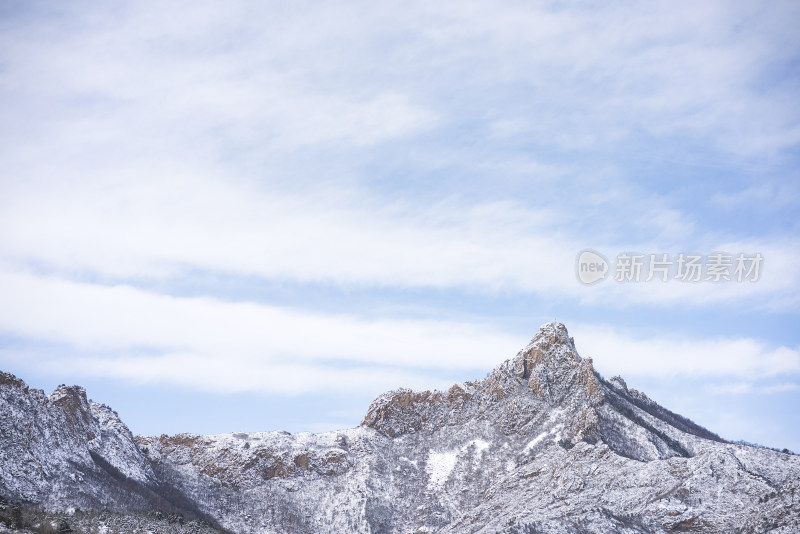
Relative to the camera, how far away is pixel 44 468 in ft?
570

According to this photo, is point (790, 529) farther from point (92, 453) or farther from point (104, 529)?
point (92, 453)

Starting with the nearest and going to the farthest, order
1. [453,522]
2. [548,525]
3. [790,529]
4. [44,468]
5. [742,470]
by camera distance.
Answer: [790,529]
[548,525]
[742,470]
[44,468]
[453,522]

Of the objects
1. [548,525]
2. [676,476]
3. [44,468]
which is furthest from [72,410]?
[676,476]

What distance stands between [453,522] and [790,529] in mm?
71499

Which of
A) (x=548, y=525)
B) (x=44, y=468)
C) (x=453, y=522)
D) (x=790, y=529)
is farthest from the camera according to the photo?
(x=453, y=522)

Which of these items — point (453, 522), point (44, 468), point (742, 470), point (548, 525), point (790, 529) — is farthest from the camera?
point (453, 522)

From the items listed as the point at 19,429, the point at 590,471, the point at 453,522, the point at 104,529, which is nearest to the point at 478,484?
the point at 453,522

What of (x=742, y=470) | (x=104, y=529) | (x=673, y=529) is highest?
(x=742, y=470)

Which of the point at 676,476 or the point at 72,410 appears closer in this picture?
the point at 676,476

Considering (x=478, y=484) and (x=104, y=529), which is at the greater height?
(x=478, y=484)

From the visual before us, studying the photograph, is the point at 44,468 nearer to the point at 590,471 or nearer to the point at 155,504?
the point at 155,504

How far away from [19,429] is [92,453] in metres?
18.4

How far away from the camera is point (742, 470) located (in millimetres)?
163000

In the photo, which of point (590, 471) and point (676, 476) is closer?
point (676, 476)
